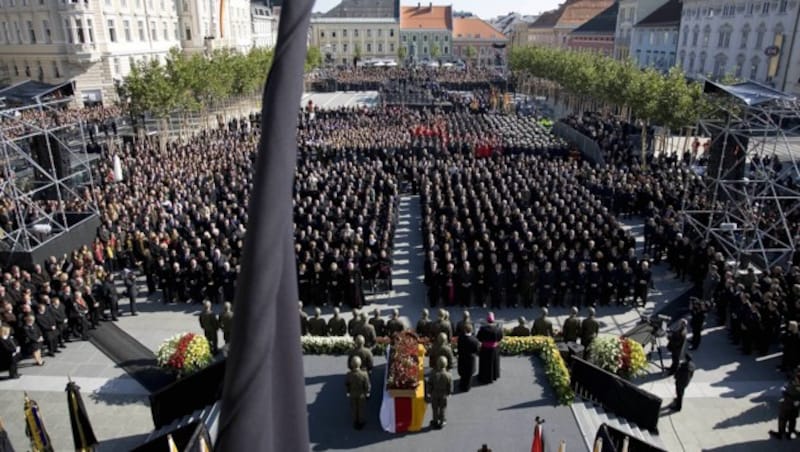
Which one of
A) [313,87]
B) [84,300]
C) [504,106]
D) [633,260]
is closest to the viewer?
[84,300]

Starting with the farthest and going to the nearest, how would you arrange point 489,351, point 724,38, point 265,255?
point 724,38, point 489,351, point 265,255

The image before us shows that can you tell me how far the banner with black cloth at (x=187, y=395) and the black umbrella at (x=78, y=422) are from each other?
3.24ft

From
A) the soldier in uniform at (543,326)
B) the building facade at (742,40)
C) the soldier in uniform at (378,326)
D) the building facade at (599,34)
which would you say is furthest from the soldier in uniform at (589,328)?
the building facade at (599,34)

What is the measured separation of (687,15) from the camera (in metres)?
53.2

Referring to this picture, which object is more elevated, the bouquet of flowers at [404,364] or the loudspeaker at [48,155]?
the loudspeaker at [48,155]

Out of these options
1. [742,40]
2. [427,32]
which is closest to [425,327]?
[742,40]

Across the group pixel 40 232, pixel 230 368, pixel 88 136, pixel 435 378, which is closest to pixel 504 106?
pixel 88 136

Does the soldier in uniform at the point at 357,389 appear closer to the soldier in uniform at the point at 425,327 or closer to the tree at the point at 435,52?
the soldier in uniform at the point at 425,327

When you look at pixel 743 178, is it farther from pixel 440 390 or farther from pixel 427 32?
pixel 427 32

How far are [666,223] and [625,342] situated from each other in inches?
349

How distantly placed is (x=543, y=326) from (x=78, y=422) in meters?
8.79

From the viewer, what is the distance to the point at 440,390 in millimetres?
9117

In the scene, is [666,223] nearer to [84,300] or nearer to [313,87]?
[84,300]

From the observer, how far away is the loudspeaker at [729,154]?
16.0 metres
